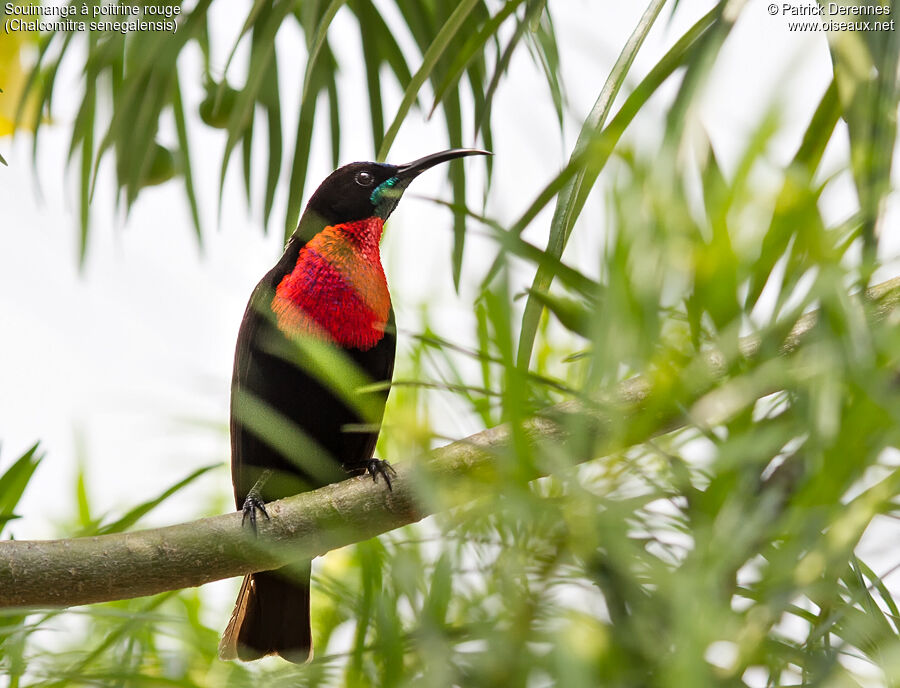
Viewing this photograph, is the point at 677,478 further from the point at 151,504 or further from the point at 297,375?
the point at 297,375

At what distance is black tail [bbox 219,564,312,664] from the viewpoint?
7.74ft

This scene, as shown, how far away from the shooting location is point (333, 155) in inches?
99.1

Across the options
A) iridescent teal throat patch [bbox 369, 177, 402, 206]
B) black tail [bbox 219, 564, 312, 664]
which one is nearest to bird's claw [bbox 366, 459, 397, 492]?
black tail [bbox 219, 564, 312, 664]

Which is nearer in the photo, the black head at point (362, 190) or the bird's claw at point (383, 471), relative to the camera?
the bird's claw at point (383, 471)

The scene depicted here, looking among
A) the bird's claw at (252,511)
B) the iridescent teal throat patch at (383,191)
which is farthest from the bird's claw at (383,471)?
the iridescent teal throat patch at (383,191)

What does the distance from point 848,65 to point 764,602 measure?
62cm

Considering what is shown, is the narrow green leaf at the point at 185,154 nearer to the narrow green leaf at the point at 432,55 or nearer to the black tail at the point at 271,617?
the black tail at the point at 271,617

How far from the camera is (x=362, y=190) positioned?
2678 mm

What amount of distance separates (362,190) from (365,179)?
35 mm

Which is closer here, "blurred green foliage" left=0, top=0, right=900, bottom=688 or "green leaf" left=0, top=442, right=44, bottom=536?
"blurred green foliage" left=0, top=0, right=900, bottom=688

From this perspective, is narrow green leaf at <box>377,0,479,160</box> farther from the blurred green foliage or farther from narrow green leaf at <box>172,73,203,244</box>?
narrow green leaf at <box>172,73,203,244</box>

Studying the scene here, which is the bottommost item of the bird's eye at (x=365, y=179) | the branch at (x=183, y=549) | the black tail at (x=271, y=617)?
the black tail at (x=271, y=617)

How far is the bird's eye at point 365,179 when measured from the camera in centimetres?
269

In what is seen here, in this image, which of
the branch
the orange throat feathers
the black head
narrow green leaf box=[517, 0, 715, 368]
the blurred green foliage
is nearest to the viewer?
the blurred green foliage
